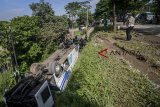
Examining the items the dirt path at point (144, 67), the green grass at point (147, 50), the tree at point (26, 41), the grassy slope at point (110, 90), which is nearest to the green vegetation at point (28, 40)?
the tree at point (26, 41)

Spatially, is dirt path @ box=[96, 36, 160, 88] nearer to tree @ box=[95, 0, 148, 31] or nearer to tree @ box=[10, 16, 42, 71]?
tree @ box=[95, 0, 148, 31]

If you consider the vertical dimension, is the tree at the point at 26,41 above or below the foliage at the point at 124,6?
below

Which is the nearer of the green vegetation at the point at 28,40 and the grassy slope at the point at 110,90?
the grassy slope at the point at 110,90

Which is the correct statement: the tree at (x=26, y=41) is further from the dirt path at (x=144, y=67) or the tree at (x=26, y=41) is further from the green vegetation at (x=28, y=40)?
the dirt path at (x=144, y=67)

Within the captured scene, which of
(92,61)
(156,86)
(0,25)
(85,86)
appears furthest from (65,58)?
(0,25)

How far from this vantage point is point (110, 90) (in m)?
6.14

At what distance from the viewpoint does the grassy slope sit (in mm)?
5336

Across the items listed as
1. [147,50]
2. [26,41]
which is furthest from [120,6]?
[26,41]

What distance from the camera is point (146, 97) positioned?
557cm

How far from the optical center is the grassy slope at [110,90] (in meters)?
5.34

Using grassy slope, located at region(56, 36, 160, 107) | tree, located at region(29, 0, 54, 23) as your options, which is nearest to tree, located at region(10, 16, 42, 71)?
tree, located at region(29, 0, 54, 23)

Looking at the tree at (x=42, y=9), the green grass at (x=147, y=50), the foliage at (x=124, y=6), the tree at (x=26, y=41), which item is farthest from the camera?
the tree at (x=42, y=9)

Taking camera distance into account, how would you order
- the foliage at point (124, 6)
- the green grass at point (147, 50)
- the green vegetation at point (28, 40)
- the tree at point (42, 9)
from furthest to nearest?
the tree at point (42, 9), the green vegetation at point (28, 40), the foliage at point (124, 6), the green grass at point (147, 50)

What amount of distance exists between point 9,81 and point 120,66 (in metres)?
9.52
